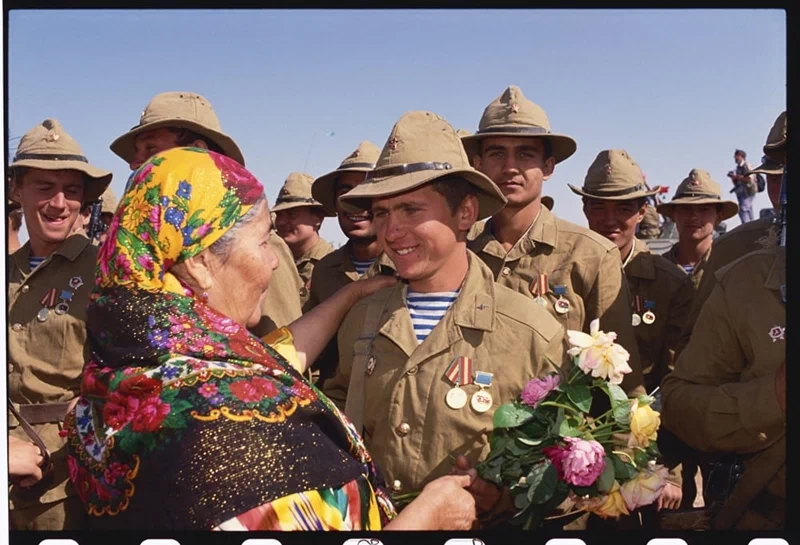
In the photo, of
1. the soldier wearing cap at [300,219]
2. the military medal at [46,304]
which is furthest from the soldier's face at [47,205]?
the soldier wearing cap at [300,219]

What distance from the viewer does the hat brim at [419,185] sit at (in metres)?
→ 4.14

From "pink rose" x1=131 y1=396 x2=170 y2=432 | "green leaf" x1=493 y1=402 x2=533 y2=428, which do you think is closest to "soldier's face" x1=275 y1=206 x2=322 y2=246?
"green leaf" x1=493 y1=402 x2=533 y2=428

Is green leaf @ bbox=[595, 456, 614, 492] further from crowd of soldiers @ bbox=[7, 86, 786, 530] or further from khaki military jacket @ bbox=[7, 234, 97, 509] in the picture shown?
khaki military jacket @ bbox=[7, 234, 97, 509]

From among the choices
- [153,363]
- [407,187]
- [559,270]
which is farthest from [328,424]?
[559,270]

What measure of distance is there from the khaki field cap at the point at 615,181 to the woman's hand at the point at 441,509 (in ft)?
13.8

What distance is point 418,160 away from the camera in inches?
169

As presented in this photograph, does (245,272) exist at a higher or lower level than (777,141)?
lower

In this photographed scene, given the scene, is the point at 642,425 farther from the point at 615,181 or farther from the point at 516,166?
the point at 615,181

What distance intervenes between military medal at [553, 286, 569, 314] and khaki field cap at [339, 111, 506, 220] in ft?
4.22

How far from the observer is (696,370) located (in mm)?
4273

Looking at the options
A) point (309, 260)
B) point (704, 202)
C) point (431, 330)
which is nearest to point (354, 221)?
point (309, 260)

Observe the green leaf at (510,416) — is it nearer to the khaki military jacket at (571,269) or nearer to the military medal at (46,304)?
the khaki military jacket at (571,269)

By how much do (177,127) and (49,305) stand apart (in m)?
1.30

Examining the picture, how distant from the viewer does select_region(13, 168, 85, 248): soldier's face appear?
18.8 ft
